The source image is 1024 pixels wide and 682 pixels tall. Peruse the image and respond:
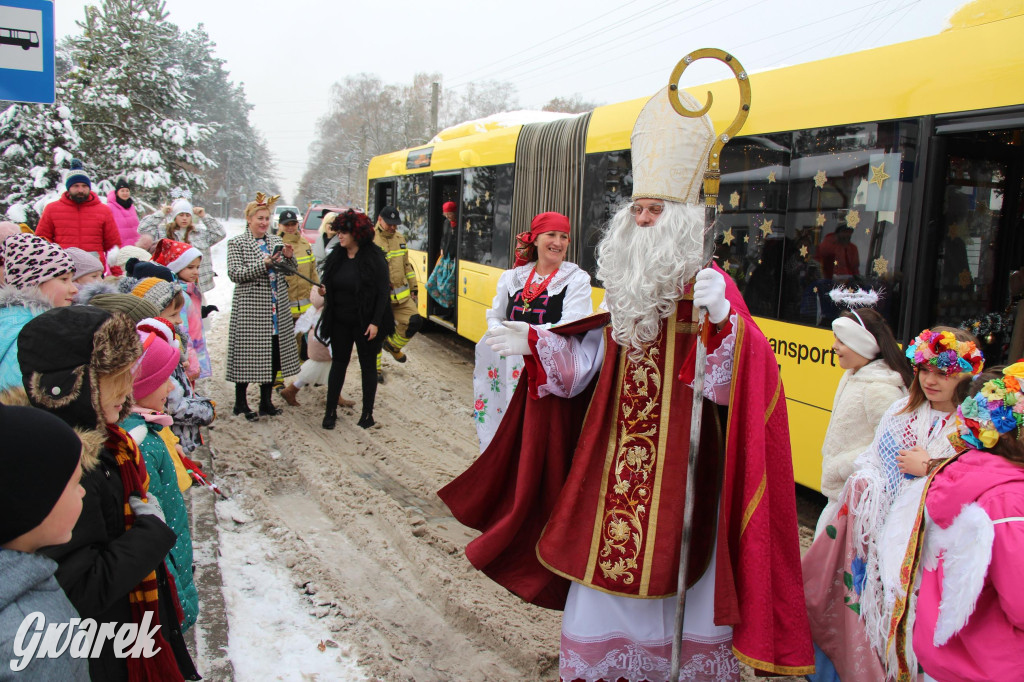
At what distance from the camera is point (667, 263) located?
263 cm

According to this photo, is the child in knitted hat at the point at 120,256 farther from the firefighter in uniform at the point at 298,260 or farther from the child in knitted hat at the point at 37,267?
Result: the child in knitted hat at the point at 37,267

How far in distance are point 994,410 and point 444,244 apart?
909cm

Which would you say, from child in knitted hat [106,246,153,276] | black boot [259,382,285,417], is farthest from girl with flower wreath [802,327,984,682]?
child in knitted hat [106,246,153,276]

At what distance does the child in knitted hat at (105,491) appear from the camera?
175 centimetres

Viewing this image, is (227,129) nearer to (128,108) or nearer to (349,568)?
(128,108)

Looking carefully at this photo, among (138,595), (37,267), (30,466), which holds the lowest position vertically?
(138,595)

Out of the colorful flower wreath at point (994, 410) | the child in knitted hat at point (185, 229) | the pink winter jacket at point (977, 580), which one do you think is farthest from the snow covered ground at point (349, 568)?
the child in knitted hat at point (185, 229)

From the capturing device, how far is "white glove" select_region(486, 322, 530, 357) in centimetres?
287

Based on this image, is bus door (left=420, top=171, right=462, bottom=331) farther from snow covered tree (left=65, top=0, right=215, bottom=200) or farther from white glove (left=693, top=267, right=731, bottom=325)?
snow covered tree (left=65, top=0, right=215, bottom=200)

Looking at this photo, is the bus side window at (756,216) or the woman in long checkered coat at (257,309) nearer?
the bus side window at (756,216)

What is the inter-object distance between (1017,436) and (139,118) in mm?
21367

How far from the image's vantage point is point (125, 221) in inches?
380

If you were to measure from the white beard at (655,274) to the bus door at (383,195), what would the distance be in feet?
35.7

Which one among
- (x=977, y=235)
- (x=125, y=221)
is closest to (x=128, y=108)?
(x=125, y=221)
